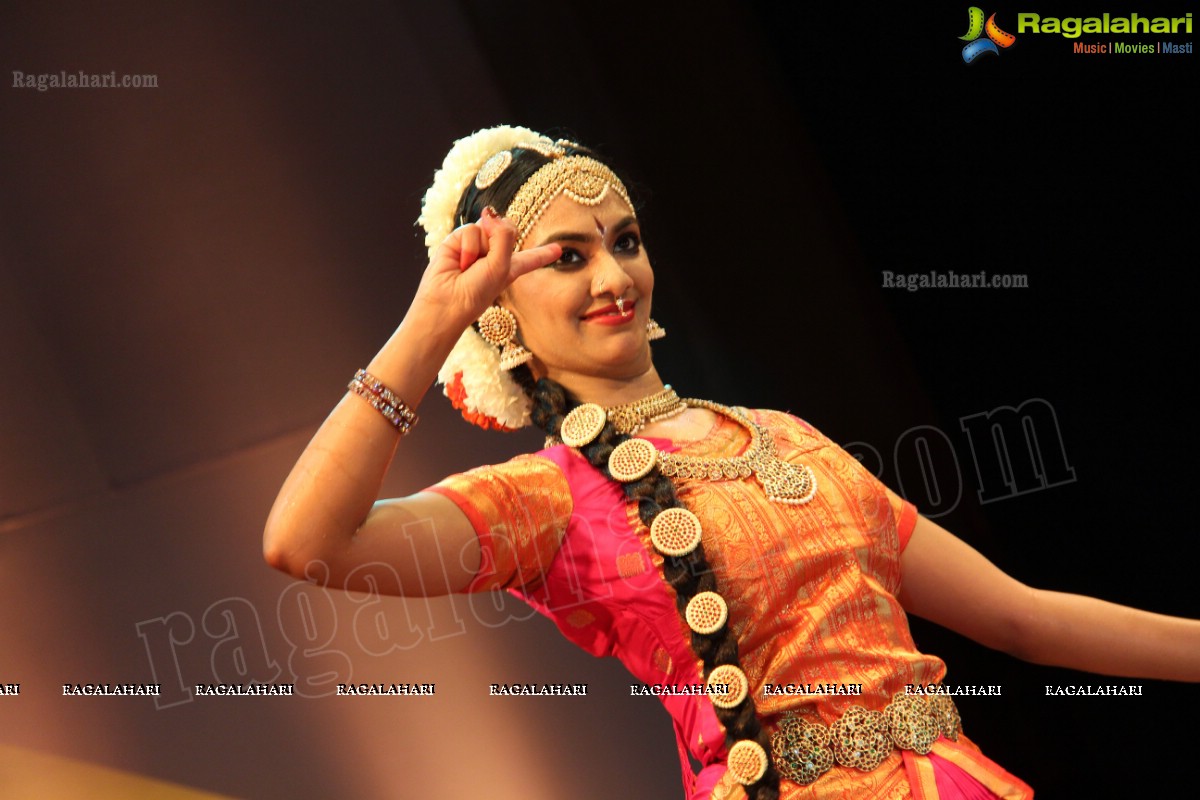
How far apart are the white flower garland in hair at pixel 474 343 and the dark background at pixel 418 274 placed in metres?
0.43

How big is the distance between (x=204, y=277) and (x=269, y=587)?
605mm

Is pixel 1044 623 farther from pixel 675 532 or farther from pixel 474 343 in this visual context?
pixel 474 343

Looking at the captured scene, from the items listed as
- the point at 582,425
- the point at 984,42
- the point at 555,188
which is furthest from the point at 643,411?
the point at 984,42

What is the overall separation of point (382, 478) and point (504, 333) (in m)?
0.52

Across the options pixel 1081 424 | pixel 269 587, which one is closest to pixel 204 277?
pixel 269 587

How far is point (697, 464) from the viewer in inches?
70.7

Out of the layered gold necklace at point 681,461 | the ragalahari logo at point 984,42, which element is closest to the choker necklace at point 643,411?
the layered gold necklace at point 681,461

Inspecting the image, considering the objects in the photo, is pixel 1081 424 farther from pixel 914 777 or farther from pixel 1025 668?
pixel 914 777

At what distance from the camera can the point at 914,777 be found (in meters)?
1.66

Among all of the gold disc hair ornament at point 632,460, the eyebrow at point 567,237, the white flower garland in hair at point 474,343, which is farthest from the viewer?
the white flower garland in hair at point 474,343

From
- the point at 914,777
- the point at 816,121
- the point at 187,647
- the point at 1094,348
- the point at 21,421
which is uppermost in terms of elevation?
the point at 816,121

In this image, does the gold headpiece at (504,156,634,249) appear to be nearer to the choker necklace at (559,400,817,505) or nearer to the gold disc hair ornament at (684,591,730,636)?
the choker necklace at (559,400,817,505)

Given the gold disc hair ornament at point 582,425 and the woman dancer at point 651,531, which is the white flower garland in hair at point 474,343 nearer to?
the woman dancer at point 651,531

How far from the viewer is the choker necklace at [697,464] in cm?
176
